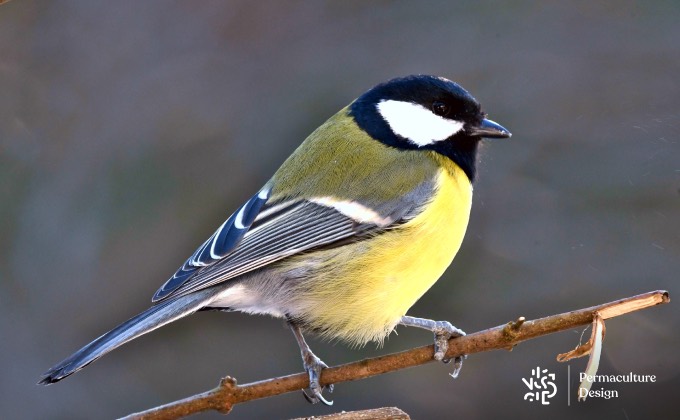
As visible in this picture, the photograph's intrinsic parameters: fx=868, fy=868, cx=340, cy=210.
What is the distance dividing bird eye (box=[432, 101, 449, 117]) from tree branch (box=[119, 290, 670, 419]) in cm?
92

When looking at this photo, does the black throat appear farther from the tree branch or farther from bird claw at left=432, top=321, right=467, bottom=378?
the tree branch

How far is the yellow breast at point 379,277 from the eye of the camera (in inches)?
103

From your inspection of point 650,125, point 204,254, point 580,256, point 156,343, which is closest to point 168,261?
point 156,343

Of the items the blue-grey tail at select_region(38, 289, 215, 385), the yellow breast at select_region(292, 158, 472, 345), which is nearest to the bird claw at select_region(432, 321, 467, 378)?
the yellow breast at select_region(292, 158, 472, 345)

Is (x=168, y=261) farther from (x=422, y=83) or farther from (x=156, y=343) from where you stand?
(x=422, y=83)

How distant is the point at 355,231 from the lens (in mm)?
A: 2689

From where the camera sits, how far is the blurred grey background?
12.1 feet

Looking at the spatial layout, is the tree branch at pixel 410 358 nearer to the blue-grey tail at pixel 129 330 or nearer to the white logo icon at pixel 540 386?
the blue-grey tail at pixel 129 330

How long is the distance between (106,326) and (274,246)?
53.3 inches

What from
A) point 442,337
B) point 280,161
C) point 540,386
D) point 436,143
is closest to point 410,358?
point 442,337

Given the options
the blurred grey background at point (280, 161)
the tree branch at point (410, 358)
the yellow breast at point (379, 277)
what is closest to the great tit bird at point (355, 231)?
the yellow breast at point (379, 277)

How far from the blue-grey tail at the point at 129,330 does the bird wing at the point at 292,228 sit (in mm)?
120

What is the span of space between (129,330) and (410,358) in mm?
735

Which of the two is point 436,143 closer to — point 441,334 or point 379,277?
point 379,277
